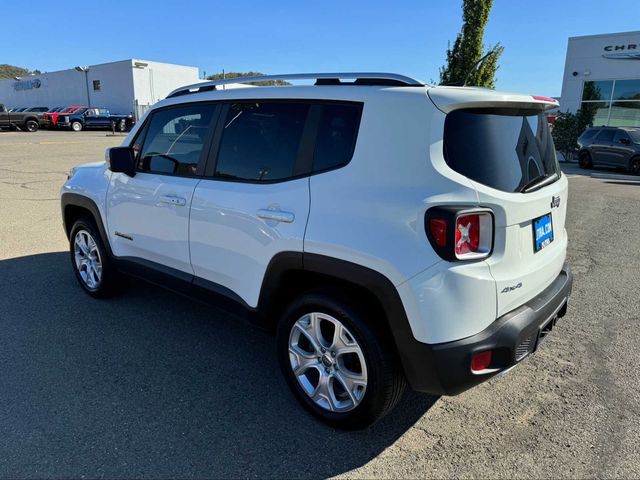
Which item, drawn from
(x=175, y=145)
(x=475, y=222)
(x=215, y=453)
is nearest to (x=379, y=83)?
(x=475, y=222)

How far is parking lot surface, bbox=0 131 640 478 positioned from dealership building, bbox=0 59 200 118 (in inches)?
1400

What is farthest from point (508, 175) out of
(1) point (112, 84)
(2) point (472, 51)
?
(1) point (112, 84)

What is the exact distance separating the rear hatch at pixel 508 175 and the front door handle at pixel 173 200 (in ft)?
6.09

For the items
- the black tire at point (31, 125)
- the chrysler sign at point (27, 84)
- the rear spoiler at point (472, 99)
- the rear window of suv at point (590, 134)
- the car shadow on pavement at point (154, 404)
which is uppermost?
the chrysler sign at point (27, 84)

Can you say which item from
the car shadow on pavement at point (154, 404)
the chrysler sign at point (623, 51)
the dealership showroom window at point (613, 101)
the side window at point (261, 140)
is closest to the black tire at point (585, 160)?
the dealership showroom window at point (613, 101)

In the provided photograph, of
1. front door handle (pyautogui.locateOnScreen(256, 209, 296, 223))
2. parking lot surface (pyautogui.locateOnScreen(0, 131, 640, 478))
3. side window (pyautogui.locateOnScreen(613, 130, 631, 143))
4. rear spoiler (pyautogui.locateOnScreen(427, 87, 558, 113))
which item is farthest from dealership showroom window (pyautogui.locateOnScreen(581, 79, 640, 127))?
front door handle (pyautogui.locateOnScreen(256, 209, 296, 223))

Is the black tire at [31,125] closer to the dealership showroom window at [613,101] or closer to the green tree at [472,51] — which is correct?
the green tree at [472,51]

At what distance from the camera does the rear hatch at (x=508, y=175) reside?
7.50 feet

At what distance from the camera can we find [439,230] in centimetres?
216

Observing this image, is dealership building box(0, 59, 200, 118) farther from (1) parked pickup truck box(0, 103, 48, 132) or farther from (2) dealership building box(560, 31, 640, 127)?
(2) dealership building box(560, 31, 640, 127)

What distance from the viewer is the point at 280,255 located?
2703 millimetres

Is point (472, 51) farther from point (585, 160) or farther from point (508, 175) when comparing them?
point (508, 175)

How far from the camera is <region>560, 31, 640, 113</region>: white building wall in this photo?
24391mm

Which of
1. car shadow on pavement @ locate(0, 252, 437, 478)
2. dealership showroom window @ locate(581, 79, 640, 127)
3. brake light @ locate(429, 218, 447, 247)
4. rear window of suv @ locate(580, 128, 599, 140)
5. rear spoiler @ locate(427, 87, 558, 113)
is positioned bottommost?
car shadow on pavement @ locate(0, 252, 437, 478)
